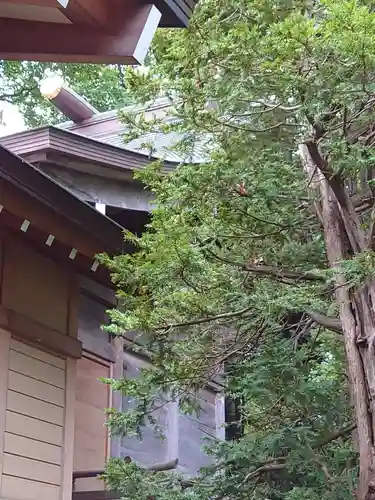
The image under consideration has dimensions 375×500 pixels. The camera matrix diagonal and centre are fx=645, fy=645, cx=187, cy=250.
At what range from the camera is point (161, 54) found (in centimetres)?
420

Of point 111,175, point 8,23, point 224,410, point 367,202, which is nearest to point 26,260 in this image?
point 111,175

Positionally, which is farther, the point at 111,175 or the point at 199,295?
the point at 111,175

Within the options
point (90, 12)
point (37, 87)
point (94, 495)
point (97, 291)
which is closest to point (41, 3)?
point (90, 12)

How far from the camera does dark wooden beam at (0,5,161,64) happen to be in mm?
2500

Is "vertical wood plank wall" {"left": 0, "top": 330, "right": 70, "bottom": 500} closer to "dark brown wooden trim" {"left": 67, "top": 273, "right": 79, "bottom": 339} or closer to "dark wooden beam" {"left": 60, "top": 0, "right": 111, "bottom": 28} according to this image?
"dark brown wooden trim" {"left": 67, "top": 273, "right": 79, "bottom": 339}

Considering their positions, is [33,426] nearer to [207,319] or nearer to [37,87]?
[207,319]

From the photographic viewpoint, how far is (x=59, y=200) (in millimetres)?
3945

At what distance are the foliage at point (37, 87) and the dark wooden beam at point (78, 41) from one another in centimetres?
1063

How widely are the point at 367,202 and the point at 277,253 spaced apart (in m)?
0.59

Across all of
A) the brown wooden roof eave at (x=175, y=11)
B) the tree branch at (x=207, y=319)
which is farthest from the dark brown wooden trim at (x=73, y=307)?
the brown wooden roof eave at (x=175, y=11)

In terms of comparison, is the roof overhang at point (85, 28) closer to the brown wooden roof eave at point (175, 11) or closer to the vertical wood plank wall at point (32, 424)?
the brown wooden roof eave at point (175, 11)

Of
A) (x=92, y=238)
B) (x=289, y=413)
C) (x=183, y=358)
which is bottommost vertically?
(x=289, y=413)

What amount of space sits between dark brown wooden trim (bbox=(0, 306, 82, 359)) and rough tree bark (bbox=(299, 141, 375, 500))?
6.50ft

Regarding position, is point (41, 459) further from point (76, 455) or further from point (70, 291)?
point (70, 291)
